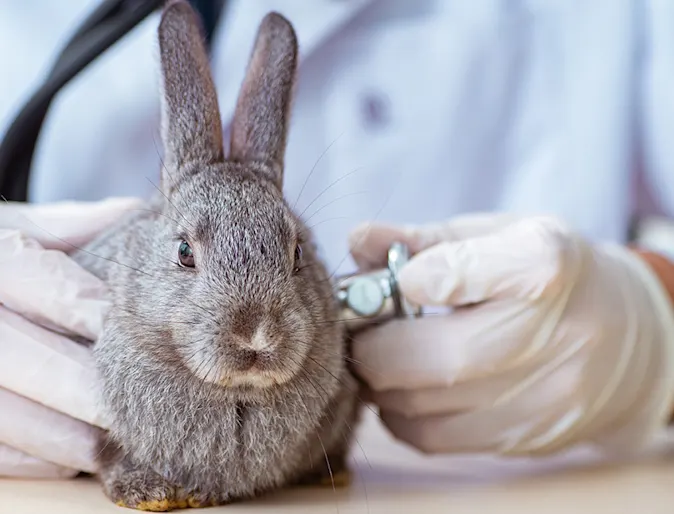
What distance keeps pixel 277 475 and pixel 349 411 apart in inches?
10.5

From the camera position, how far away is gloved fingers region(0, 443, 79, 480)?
1.40 metres

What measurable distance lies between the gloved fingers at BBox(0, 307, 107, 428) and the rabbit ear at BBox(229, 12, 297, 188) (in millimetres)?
468

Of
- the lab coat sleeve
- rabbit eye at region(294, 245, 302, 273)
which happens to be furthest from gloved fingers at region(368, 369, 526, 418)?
the lab coat sleeve

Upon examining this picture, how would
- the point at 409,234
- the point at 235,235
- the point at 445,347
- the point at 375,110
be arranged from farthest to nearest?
1. the point at 375,110
2. the point at 409,234
3. the point at 445,347
4. the point at 235,235

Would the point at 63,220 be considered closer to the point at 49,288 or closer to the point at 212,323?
the point at 49,288

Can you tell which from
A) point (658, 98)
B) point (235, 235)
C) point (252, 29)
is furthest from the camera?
point (658, 98)

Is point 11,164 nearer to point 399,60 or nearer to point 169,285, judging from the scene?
point 169,285

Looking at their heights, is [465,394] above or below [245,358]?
below

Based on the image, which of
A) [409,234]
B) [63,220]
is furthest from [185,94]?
[409,234]

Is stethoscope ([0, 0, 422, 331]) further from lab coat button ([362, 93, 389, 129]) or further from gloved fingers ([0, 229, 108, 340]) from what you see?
lab coat button ([362, 93, 389, 129])

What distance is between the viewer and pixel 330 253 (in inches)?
87.3

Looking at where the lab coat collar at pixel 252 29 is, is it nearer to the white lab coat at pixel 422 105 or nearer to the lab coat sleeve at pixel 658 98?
the white lab coat at pixel 422 105

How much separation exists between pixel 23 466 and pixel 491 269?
94 centimetres

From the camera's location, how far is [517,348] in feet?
5.29
